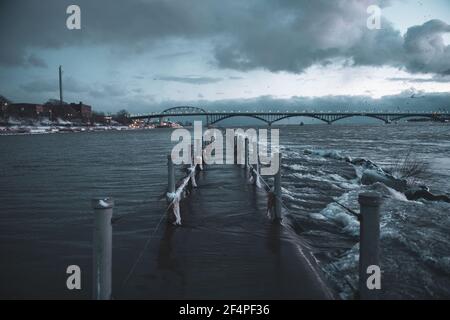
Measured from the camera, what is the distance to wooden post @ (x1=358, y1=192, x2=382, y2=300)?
378cm

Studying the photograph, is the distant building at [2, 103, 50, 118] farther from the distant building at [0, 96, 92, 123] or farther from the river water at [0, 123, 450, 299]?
the river water at [0, 123, 450, 299]

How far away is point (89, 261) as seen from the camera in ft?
19.2

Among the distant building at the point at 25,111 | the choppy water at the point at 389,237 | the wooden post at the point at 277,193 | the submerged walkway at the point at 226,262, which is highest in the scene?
the distant building at the point at 25,111

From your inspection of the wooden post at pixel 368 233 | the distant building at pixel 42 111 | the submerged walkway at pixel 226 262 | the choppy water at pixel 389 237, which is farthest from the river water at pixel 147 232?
the distant building at pixel 42 111

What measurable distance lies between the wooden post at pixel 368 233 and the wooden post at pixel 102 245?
2.55m

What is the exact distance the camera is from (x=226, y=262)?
5.57 m

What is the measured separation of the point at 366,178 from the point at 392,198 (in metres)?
3.77

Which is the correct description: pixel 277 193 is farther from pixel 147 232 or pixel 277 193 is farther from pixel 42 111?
pixel 42 111

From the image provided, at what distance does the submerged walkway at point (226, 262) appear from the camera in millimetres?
4609

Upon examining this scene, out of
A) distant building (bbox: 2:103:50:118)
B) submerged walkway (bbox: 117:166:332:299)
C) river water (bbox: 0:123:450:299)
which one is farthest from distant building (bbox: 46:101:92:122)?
submerged walkway (bbox: 117:166:332:299)

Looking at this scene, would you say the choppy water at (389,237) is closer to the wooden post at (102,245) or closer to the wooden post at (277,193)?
the wooden post at (277,193)

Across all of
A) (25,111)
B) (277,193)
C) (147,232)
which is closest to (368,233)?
(277,193)

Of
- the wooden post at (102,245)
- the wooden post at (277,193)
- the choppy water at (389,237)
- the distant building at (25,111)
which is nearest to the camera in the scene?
the wooden post at (102,245)

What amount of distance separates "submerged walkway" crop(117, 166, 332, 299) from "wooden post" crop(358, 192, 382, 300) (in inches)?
26.6
